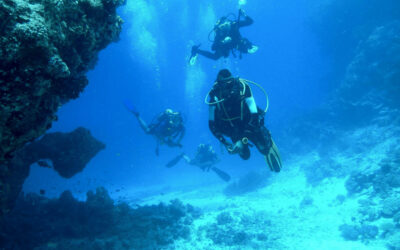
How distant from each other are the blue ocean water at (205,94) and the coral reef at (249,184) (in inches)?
42.1

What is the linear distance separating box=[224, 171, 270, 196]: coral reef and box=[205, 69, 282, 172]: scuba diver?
12934mm

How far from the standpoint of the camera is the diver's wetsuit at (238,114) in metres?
5.21

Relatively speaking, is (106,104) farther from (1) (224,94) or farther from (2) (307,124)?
(1) (224,94)

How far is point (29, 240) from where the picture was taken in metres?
7.74

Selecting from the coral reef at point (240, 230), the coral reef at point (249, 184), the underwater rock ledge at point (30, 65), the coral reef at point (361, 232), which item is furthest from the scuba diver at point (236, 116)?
the coral reef at point (249, 184)

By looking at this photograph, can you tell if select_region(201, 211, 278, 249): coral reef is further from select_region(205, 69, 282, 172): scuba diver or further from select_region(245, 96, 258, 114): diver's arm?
select_region(245, 96, 258, 114): diver's arm

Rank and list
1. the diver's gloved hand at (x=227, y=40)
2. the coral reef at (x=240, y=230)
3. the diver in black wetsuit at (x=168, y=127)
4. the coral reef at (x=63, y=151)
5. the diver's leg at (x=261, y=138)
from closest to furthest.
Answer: the diver's leg at (x=261, y=138)
the coral reef at (x=240, y=230)
the coral reef at (x=63, y=151)
the diver's gloved hand at (x=227, y=40)
the diver in black wetsuit at (x=168, y=127)

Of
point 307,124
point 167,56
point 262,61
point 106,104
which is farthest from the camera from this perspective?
point 262,61

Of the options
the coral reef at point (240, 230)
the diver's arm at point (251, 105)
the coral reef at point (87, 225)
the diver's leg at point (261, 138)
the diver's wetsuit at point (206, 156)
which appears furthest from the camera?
the diver's wetsuit at point (206, 156)

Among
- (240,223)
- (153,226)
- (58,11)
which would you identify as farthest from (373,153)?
(58,11)

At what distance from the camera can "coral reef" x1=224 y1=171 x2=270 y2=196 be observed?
58.1 feet

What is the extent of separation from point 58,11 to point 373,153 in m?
17.4

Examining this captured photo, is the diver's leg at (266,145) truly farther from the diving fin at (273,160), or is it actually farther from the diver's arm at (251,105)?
the diver's arm at (251,105)

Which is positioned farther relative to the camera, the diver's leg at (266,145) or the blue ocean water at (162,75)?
the blue ocean water at (162,75)
